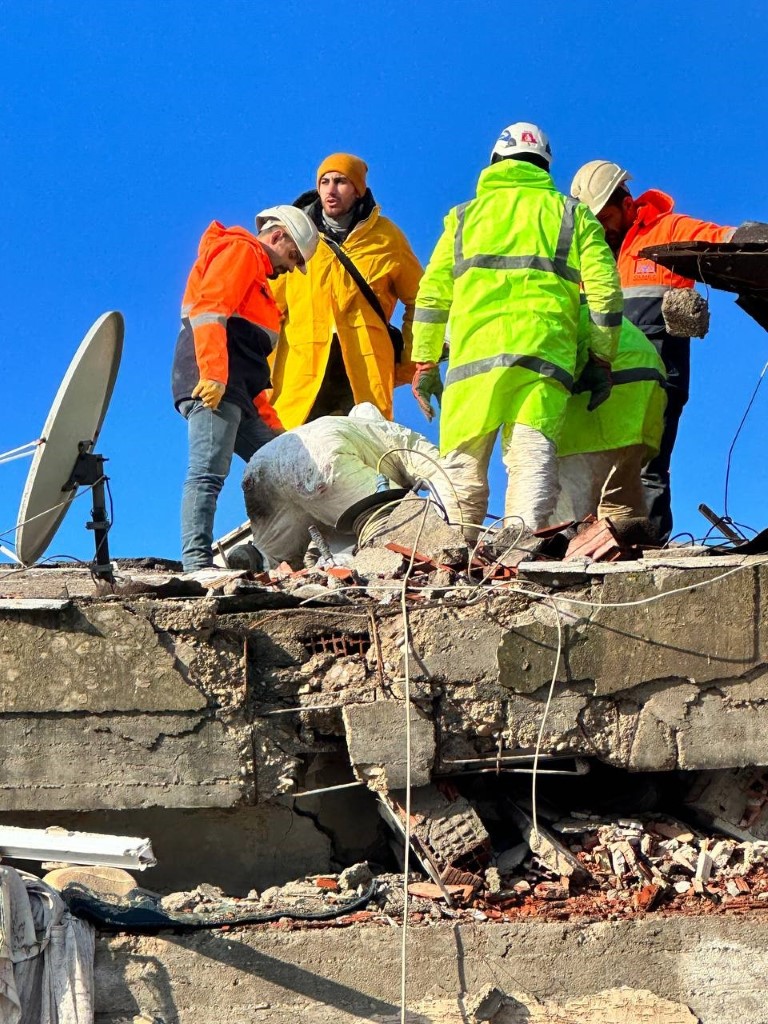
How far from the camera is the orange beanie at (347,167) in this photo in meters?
10.6

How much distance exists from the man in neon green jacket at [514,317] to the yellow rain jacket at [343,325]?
81.2 inches

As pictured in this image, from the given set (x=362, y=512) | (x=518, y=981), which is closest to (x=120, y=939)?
(x=518, y=981)

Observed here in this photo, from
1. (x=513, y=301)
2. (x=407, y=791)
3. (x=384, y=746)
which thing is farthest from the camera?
(x=513, y=301)

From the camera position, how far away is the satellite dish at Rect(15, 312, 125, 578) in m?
7.02

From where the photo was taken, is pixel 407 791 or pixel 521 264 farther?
pixel 521 264

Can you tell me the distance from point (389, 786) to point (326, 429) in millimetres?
3342

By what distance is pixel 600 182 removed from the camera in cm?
991

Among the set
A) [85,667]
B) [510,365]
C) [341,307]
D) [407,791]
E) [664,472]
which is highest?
[341,307]

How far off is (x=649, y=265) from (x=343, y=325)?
2.10 meters

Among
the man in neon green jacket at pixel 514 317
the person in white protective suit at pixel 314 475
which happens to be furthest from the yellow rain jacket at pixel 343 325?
the man in neon green jacket at pixel 514 317

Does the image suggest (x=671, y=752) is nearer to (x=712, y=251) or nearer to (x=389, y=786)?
(x=389, y=786)

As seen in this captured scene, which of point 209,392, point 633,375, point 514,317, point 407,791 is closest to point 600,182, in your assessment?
point 633,375

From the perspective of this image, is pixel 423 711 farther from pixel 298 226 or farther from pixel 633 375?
pixel 298 226

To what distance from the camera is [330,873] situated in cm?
668
